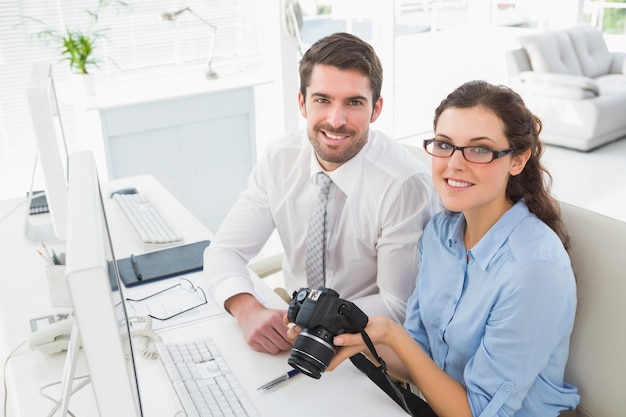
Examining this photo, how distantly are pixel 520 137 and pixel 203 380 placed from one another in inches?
30.3

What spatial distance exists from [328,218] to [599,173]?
346 centimetres

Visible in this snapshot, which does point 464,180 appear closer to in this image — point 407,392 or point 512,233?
point 512,233

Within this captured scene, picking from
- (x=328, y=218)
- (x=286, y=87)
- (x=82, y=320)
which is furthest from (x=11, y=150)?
(x=82, y=320)

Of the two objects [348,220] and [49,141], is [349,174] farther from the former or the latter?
[49,141]

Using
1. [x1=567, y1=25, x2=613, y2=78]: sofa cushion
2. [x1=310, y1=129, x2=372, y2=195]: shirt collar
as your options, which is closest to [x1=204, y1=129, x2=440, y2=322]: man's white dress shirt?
[x1=310, y1=129, x2=372, y2=195]: shirt collar

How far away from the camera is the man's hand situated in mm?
1275

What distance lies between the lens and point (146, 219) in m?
1.91

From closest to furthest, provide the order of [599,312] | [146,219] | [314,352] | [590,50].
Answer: [314,352], [599,312], [146,219], [590,50]

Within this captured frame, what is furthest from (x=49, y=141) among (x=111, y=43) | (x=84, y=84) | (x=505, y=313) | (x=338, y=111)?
(x=111, y=43)

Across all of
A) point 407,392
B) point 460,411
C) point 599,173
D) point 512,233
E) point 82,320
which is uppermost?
point 82,320

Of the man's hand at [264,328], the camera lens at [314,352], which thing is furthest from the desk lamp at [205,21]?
the camera lens at [314,352]

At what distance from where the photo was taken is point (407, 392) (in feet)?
4.58

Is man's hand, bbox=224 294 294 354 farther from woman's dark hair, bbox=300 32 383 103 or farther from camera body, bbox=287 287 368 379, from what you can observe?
woman's dark hair, bbox=300 32 383 103

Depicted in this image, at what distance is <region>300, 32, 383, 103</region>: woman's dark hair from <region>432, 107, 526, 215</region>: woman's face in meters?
0.31
